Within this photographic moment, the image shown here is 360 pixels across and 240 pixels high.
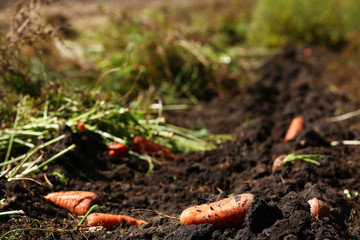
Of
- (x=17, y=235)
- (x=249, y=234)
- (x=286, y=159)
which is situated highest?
(x=17, y=235)

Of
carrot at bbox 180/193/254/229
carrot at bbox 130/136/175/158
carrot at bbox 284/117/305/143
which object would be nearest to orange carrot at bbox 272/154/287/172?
carrot at bbox 284/117/305/143

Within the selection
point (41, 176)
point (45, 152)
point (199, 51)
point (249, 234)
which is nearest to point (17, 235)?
point (41, 176)

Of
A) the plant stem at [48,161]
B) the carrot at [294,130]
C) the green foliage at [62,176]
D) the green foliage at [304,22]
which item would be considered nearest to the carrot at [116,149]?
the plant stem at [48,161]

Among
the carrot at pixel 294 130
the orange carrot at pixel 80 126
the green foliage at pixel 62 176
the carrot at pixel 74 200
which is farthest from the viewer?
the carrot at pixel 294 130

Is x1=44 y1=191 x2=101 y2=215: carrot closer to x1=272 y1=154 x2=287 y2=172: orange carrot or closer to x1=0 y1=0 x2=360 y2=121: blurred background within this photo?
x1=0 y1=0 x2=360 y2=121: blurred background

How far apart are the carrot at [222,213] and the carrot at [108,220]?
1.18ft

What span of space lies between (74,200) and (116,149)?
0.73 metres

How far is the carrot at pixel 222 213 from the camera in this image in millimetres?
2135

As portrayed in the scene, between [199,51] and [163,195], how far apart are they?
286 centimetres

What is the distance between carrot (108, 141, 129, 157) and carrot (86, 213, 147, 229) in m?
0.86

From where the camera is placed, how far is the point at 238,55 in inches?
232

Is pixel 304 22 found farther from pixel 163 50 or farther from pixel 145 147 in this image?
pixel 145 147

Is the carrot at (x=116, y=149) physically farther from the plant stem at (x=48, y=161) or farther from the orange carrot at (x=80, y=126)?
the plant stem at (x=48, y=161)

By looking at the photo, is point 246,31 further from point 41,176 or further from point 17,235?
point 17,235
